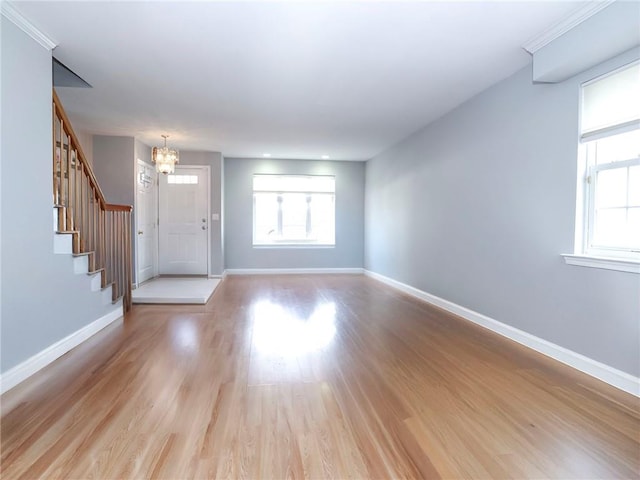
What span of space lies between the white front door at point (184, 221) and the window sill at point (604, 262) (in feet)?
18.5

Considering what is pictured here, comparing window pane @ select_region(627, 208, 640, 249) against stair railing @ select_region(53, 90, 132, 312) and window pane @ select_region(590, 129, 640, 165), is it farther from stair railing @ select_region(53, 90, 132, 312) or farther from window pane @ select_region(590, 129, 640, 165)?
stair railing @ select_region(53, 90, 132, 312)

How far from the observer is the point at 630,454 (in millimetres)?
1509

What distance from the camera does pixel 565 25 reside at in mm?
2254

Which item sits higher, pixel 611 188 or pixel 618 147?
pixel 618 147

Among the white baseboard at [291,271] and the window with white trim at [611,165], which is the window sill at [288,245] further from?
the window with white trim at [611,165]

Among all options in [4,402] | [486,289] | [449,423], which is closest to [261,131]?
[486,289]

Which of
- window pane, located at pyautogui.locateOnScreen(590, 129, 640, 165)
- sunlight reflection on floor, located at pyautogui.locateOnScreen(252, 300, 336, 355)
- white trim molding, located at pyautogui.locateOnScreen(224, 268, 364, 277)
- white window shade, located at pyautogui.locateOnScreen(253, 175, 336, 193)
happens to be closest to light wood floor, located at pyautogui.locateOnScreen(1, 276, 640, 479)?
sunlight reflection on floor, located at pyautogui.locateOnScreen(252, 300, 336, 355)

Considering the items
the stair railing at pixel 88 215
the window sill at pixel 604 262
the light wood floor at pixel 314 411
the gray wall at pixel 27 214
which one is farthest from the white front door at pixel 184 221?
the window sill at pixel 604 262

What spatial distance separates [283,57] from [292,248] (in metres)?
4.81

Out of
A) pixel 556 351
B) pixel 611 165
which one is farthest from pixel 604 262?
pixel 556 351

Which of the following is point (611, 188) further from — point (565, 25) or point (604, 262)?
point (565, 25)

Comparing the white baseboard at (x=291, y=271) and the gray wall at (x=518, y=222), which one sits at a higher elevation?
the gray wall at (x=518, y=222)

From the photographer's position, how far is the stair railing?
2.85 m

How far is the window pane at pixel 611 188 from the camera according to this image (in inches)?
89.4
